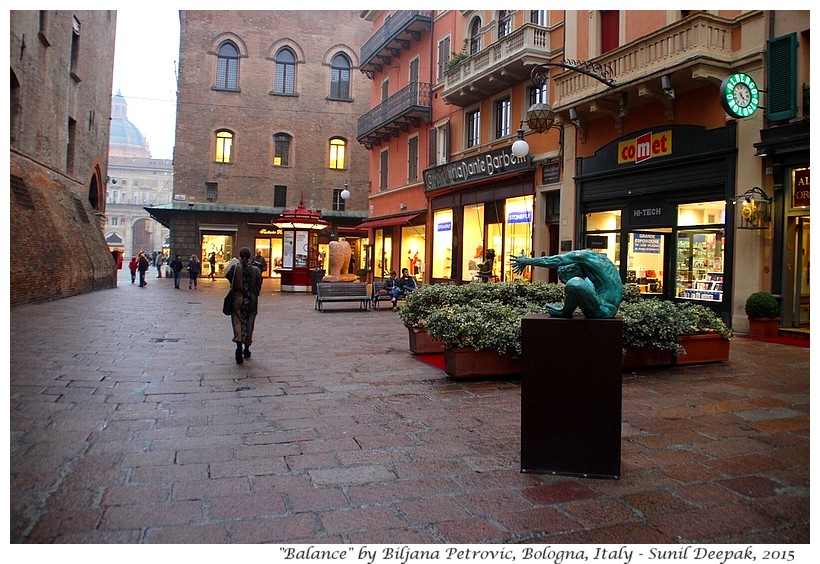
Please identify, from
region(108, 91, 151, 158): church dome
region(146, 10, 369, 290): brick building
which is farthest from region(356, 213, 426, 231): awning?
region(108, 91, 151, 158): church dome

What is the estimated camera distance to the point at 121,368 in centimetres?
754

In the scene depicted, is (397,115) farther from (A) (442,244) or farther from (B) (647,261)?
(B) (647,261)

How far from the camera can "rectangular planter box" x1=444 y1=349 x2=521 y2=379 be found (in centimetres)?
695

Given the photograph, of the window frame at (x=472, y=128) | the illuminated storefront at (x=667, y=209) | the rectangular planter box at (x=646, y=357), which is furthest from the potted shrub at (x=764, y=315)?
the window frame at (x=472, y=128)

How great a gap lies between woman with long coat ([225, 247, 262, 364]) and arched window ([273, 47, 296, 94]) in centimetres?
3252

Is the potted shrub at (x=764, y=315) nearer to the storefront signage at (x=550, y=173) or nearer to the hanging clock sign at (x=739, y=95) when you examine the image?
the hanging clock sign at (x=739, y=95)

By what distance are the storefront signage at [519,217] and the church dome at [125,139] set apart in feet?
361

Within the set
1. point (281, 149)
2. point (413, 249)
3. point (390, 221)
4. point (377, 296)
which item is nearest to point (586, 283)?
point (377, 296)

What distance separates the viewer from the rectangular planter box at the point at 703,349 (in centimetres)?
799

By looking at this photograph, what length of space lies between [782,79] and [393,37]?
16888mm

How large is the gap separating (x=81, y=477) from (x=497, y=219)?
1685 centimetres

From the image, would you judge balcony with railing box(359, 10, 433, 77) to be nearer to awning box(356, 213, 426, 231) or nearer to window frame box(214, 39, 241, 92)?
awning box(356, 213, 426, 231)
